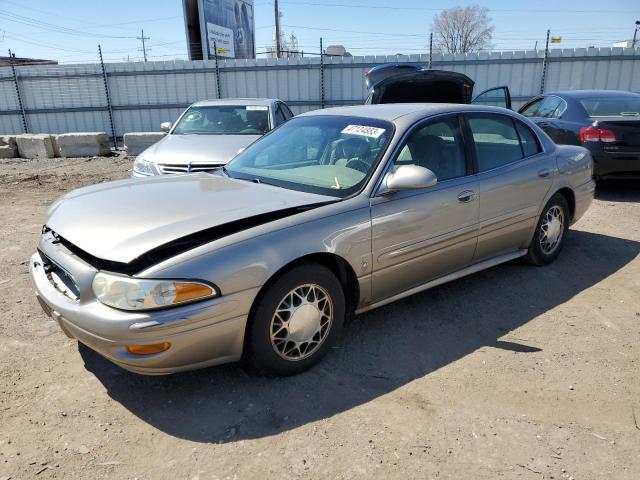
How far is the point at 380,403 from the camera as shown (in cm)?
273

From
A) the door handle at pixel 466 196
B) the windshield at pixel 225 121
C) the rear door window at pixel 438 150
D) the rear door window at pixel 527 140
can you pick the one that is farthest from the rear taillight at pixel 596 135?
the windshield at pixel 225 121

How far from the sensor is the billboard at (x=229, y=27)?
19.5 m

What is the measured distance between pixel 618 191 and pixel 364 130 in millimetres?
6205

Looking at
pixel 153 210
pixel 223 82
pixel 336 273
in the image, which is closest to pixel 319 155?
pixel 336 273

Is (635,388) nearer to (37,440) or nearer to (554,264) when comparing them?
(554,264)

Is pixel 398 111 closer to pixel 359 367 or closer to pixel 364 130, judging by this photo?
pixel 364 130

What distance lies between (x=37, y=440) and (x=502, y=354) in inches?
107

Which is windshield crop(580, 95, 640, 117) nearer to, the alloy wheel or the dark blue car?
the dark blue car

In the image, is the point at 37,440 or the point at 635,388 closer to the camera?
the point at 37,440

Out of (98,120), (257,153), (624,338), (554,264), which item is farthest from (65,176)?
(624,338)

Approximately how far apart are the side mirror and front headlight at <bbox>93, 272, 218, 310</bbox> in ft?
4.44

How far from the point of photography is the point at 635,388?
2869mm

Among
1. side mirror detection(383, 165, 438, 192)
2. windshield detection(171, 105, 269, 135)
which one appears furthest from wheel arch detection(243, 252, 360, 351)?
windshield detection(171, 105, 269, 135)

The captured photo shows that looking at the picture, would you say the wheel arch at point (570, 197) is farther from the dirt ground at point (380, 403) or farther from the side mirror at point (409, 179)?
the side mirror at point (409, 179)
